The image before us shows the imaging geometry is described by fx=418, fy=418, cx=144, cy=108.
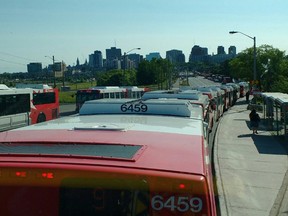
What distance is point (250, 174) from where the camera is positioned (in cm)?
1173

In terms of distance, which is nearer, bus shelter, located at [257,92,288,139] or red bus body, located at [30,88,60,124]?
bus shelter, located at [257,92,288,139]

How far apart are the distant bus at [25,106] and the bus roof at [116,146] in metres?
19.2

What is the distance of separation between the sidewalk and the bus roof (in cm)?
515

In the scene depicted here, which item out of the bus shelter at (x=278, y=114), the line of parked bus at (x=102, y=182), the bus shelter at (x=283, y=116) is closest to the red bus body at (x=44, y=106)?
the bus shelter at (x=278, y=114)

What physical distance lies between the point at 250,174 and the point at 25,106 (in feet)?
57.4

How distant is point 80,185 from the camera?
2.36 metres

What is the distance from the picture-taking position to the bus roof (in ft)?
8.01

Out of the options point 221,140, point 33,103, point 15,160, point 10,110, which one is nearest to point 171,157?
point 15,160

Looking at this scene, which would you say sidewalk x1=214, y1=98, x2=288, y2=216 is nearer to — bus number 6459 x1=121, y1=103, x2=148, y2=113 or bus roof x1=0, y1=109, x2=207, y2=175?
bus number 6459 x1=121, y1=103, x2=148, y2=113

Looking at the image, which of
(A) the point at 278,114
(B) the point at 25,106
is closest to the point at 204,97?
(A) the point at 278,114

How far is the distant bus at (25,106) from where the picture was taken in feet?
75.9

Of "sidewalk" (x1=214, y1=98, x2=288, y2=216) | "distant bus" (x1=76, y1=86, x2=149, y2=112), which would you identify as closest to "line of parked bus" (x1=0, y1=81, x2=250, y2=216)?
"sidewalk" (x1=214, y1=98, x2=288, y2=216)

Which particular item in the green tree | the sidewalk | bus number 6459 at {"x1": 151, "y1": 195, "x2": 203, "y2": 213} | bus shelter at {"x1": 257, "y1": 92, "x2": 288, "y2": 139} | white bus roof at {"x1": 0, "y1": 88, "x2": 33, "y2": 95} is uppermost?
the green tree

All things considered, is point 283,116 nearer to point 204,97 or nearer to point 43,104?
point 204,97
